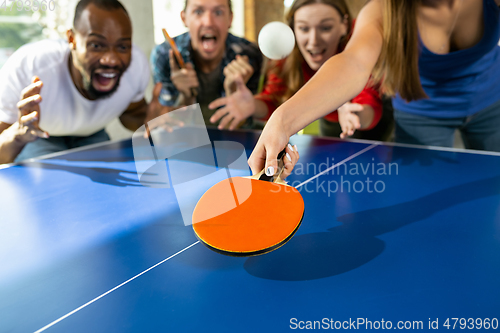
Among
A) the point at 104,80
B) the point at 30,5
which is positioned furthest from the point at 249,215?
the point at 30,5

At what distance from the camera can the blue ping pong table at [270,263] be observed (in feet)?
1.71

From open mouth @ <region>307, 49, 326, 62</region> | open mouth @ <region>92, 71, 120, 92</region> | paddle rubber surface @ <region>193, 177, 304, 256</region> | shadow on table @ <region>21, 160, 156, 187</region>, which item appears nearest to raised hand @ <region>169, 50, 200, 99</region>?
open mouth @ <region>92, 71, 120, 92</region>

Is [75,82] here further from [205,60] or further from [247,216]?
[247,216]

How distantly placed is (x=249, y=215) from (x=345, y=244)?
20 centimetres

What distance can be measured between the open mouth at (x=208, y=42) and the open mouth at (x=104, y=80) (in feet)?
1.77

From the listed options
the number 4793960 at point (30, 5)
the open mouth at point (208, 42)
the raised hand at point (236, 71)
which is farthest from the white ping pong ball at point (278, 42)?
the number 4793960 at point (30, 5)

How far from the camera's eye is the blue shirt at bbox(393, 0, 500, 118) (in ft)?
4.47

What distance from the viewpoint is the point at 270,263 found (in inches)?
25.9

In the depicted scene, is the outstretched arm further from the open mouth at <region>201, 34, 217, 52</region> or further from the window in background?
the window in background

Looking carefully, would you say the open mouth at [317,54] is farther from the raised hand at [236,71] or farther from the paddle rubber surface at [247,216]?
the paddle rubber surface at [247,216]

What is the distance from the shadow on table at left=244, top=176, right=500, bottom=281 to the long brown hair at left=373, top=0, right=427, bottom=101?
546 millimetres

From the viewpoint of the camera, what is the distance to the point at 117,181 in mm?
1182

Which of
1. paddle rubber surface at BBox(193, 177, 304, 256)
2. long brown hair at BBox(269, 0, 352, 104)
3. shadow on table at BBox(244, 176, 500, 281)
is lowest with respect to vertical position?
shadow on table at BBox(244, 176, 500, 281)

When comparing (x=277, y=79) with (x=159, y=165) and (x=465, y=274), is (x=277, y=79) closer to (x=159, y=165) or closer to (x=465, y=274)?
(x=159, y=165)
